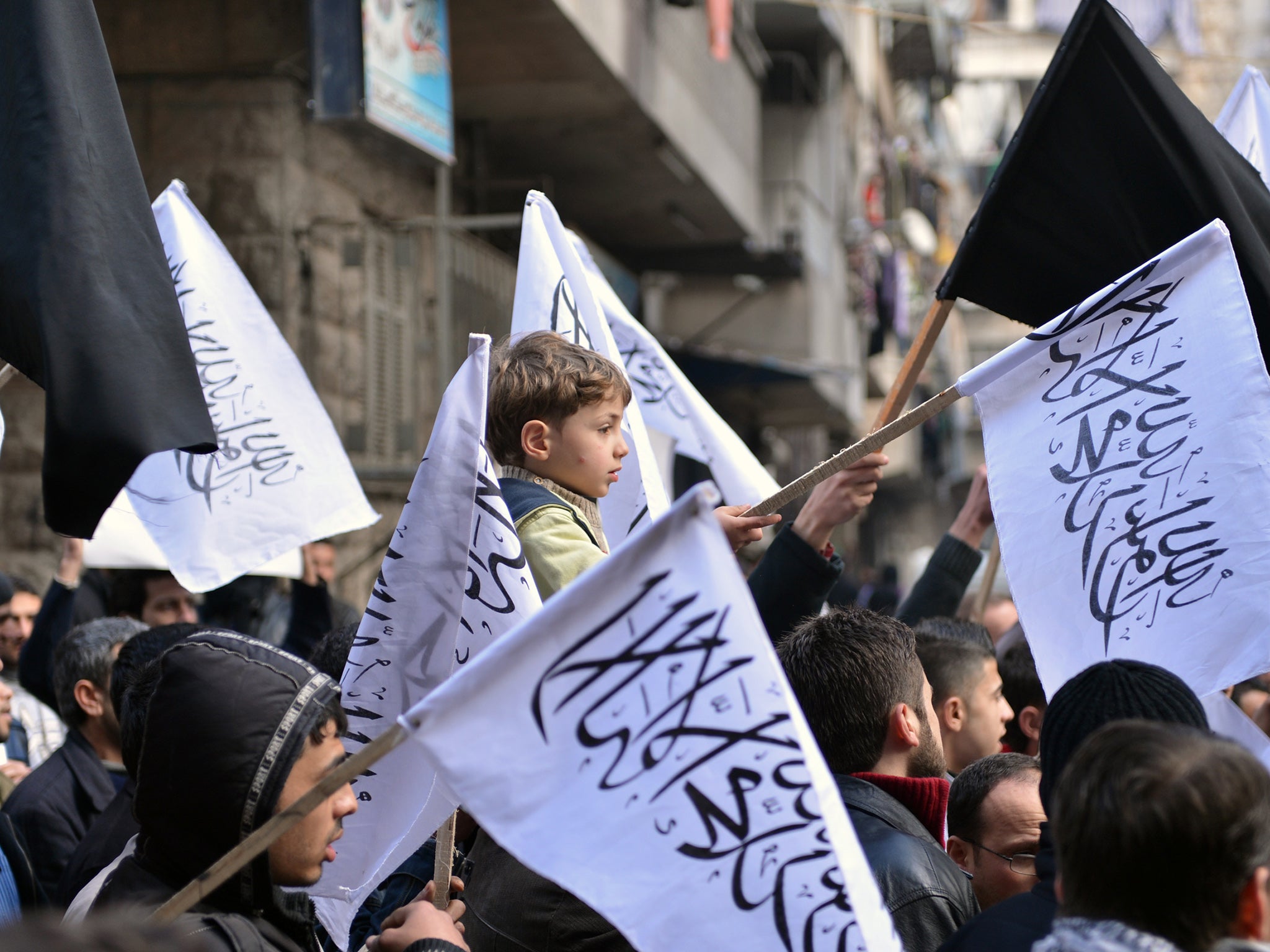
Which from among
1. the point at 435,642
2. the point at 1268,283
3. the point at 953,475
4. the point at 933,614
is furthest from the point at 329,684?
the point at 953,475

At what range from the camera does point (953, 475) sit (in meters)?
34.8

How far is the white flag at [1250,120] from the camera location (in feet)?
14.4

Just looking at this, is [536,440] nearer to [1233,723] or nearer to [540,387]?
[540,387]

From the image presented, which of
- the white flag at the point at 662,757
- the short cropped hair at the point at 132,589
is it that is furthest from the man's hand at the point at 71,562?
the white flag at the point at 662,757

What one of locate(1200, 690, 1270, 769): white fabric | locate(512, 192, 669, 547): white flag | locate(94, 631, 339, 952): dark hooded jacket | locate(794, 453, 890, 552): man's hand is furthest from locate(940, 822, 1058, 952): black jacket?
locate(512, 192, 669, 547): white flag

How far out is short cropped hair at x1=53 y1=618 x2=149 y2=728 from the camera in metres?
4.19

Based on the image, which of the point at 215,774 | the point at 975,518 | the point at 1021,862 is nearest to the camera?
the point at 215,774

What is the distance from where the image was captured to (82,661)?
4.21 m

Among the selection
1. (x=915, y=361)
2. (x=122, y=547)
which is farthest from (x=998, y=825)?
(x=122, y=547)

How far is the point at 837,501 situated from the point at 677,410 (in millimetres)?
1462

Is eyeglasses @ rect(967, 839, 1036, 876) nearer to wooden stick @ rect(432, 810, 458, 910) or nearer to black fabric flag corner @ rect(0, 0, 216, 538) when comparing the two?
wooden stick @ rect(432, 810, 458, 910)

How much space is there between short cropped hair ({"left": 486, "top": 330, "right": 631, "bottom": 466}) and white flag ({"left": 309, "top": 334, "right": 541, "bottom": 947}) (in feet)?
0.97

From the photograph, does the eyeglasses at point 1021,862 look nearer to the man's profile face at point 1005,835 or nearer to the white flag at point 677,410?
the man's profile face at point 1005,835

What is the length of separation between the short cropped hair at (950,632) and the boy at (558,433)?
994mm
